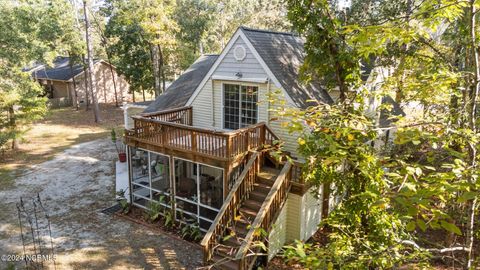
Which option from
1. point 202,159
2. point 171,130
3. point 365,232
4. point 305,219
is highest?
point 171,130

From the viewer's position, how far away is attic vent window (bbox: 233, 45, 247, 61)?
11.0m

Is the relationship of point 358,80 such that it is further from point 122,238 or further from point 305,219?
point 122,238

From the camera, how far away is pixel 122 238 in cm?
1015

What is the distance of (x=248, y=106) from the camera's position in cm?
1152

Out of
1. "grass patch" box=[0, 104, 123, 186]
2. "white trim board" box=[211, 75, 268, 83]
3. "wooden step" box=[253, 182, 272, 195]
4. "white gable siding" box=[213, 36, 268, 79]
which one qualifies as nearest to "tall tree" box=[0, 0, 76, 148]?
"grass patch" box=[0, 104, 123, 186]

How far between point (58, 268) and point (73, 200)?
4.72 metres

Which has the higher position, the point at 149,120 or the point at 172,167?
the point at 149,120

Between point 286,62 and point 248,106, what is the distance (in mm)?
2156

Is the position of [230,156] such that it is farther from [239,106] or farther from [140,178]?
[140,178]

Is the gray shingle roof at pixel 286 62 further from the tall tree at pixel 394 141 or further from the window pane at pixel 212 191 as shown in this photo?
the window pane at pixel 212 191

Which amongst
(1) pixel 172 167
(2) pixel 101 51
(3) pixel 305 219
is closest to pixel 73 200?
(1) pixel 172 167

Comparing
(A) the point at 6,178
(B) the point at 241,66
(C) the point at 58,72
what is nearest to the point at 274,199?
(B) the point at 241,66

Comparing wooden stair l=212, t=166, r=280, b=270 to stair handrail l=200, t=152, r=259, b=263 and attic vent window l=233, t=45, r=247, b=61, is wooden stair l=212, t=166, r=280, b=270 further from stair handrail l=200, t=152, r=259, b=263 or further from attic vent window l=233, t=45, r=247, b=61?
attic vent window l=233, t=45, r=247, b=61

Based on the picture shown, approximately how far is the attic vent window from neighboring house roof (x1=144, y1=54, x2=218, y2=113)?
3.96 meters
